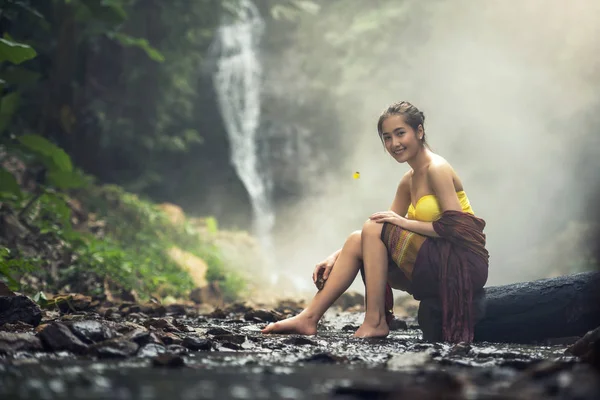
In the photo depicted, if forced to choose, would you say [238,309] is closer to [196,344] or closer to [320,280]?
[320,280]

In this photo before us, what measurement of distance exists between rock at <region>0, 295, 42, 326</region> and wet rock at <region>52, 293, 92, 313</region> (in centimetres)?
108

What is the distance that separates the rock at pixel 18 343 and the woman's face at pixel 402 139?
243 cm

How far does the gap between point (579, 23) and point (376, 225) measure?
15.6 m

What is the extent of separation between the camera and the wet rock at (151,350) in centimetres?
276

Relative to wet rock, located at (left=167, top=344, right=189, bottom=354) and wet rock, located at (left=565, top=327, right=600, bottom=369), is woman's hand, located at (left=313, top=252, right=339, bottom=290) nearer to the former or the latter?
wet rock, located at (left=167, top=344, right=189, bottom=354)

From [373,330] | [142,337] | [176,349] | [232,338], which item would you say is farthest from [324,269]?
[142,337]

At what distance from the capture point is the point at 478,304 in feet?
13.0

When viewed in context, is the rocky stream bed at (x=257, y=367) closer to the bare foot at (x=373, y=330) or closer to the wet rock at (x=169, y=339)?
the wet rock at (x=169, y=339)

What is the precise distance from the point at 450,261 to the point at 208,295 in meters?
5.47

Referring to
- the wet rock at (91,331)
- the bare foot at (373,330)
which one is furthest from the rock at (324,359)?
the bare foot at (373,330)

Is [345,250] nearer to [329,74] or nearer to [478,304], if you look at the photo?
[478,304]

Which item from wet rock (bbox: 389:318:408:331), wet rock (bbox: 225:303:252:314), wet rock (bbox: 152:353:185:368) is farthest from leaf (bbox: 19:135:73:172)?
wet rock (bbox: 152:353:185:368)

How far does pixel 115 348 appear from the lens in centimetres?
270

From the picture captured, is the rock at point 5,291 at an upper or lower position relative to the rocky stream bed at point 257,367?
upper
